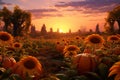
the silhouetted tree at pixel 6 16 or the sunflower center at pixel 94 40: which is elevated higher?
the sunflower center at pixel 94 40

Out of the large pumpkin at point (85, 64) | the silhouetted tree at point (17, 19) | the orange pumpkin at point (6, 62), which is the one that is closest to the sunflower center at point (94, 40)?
the large pumpkin at point (85, 64)

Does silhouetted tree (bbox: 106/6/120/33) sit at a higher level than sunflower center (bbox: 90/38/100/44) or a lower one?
lower

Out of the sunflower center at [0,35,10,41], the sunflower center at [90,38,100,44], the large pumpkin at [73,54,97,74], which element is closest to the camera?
the large pumpkin at [73,54,97,74]

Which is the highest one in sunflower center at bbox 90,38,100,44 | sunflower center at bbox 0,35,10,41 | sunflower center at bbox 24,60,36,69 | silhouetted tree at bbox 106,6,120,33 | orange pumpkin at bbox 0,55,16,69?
sunflower center at bbox 0,35,10,41

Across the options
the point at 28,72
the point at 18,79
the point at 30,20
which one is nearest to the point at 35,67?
the point at 28,72

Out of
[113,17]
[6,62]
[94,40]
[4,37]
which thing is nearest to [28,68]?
[6,62]

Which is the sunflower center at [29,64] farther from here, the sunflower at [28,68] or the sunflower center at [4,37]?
the sunflower center at [4,37]

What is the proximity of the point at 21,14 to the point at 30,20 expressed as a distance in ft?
6.31

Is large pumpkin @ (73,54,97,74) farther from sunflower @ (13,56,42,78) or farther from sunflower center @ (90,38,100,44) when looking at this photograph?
sunflower center @ (90,38,100,44)

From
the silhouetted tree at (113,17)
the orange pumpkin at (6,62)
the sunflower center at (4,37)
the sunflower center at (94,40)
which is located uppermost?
the sunflower center at (4,37)

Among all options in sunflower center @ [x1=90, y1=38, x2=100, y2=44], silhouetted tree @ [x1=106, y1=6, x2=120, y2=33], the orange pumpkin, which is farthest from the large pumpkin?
silhouetted tree @ [x1=106, y1=6, x2=120, y2=33]

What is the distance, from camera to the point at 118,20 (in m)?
60.6

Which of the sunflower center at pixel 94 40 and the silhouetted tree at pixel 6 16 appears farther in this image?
the silhouetted tree at pixel 6 16

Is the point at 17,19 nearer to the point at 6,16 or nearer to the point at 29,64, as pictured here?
the point at 6,16
